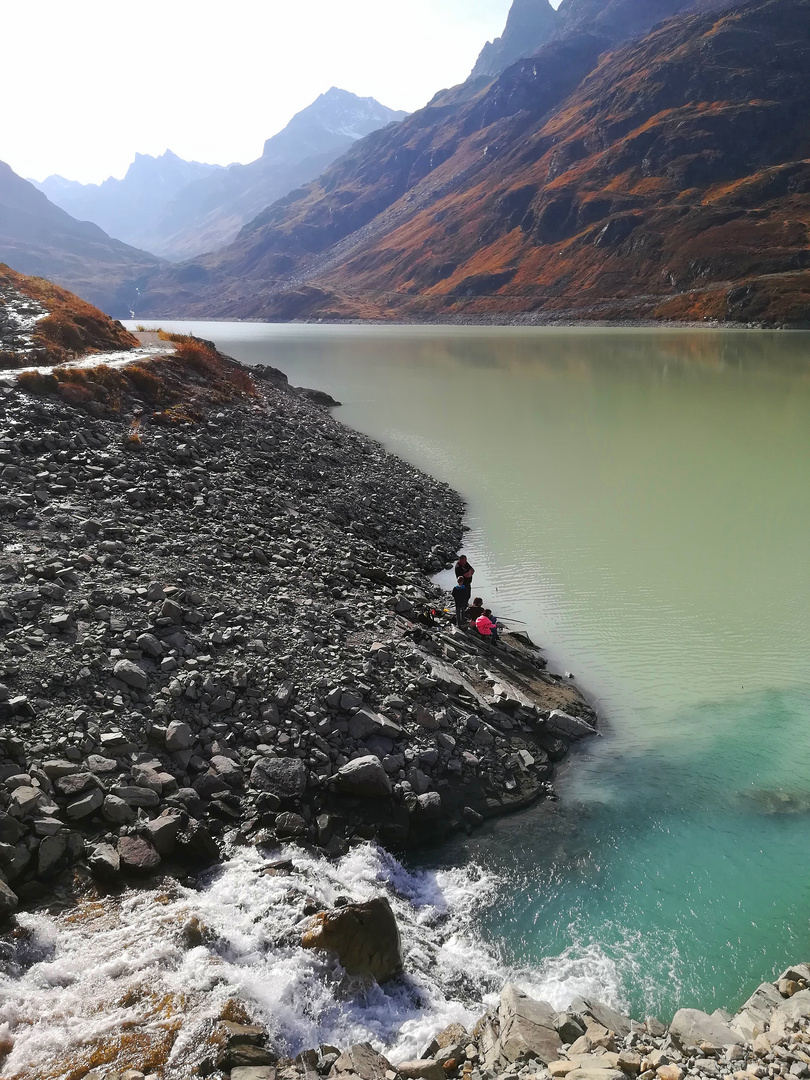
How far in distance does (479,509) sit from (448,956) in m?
20.4

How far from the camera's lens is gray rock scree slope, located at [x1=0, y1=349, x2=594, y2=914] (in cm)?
936

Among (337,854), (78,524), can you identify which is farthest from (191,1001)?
(78,524)

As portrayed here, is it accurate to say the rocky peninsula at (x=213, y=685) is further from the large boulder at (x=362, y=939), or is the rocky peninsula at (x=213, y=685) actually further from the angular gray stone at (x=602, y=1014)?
the angular gray stone at (x=602, y=1014)

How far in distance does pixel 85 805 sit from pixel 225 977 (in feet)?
10.3

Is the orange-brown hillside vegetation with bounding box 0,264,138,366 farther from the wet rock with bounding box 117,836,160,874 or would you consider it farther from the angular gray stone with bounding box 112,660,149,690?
the wet rock with bounding box 117,836,160,874

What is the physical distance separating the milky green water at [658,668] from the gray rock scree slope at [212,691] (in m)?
1.21

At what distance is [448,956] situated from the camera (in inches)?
333

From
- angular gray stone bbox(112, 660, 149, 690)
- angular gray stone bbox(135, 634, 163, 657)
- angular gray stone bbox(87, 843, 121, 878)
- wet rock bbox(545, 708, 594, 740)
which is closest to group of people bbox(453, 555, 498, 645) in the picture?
wet rock bbox(545, 708, 594, 740)

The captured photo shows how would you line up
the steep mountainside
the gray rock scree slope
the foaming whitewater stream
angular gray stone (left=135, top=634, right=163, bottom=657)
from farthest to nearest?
the steep mountainside < angular gray stone (left=135, top=634, right=163, bottom=657) < the gray rock scree slope < the foaming whitewater stream

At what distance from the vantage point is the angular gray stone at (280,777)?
10438 millimetres

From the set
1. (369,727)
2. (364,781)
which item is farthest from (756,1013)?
(369,727)

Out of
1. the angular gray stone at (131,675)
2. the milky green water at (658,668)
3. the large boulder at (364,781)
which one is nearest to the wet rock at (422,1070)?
the milky green water at (658,668)

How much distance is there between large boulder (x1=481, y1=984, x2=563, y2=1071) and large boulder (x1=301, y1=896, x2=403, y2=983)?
1357 millimetres

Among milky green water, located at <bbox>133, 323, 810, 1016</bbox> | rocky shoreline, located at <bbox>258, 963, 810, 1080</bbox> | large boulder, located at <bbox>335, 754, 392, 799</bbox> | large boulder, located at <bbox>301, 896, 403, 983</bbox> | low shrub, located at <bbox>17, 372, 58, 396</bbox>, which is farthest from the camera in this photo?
low shrub, located at <bbox>17, 372, 58, 396</bbox>
